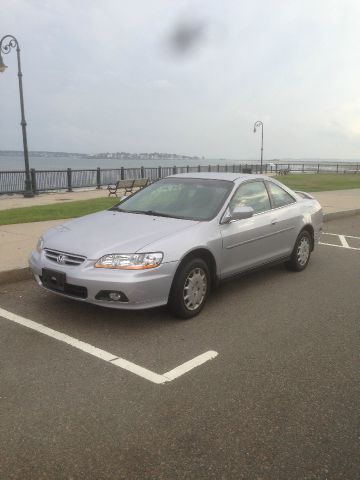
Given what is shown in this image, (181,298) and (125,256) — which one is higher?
(125,256)

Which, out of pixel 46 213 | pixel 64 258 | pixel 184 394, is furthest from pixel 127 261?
pixel 46 213

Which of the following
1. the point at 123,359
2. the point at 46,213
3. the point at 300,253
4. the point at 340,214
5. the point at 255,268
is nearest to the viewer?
the point at 123,359

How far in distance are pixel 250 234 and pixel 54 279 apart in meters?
2.41

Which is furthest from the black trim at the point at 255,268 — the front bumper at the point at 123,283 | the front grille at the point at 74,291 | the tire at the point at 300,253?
the front grille at the point at 74,291

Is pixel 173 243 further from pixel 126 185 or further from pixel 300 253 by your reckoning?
pixel 126 185

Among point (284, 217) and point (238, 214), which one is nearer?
point (238, 214)

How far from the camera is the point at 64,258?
4566 millimetres

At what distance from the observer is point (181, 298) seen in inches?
182

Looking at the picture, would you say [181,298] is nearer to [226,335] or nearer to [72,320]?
[226,335]

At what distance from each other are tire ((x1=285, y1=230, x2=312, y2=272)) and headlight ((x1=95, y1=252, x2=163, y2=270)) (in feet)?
9.93

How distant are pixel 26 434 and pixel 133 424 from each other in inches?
26.0

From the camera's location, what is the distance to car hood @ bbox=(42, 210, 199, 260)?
14.7ft

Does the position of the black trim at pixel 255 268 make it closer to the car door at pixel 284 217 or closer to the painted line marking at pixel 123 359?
the car door at pixel 284 217

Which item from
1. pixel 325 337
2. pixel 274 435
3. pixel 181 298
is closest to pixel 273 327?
pixel 325 337
